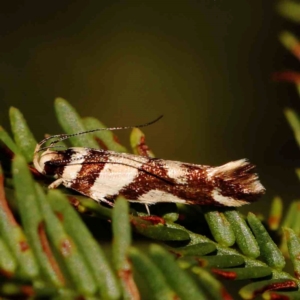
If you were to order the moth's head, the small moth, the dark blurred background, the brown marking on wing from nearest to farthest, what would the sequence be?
the moth's head → the small moth → the brown marking on wing → the dark blurred background

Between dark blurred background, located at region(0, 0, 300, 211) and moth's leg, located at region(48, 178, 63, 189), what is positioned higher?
dark blurred background, located at region(0, 0, 300, 211)

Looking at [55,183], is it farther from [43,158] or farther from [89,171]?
[89,171]

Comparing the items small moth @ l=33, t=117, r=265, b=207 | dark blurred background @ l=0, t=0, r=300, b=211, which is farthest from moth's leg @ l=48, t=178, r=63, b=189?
dark blurred background @ l=0, t=0, r=300, b=211

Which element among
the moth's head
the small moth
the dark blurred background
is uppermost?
the dark blurred background

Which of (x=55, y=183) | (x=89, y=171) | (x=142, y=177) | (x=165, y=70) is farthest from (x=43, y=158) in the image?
(x=165, y=70)

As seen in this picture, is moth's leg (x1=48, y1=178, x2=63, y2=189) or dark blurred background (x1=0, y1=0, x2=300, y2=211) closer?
moth's leg (x1=48, y1=178, x2=63, y2=189)

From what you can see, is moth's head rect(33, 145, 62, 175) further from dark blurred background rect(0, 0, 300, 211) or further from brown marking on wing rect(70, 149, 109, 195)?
dark blurred background rect(0, 0, 300, 211)

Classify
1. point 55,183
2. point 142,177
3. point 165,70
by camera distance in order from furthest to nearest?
point 165,70 → point 142,177 → point 55,183
